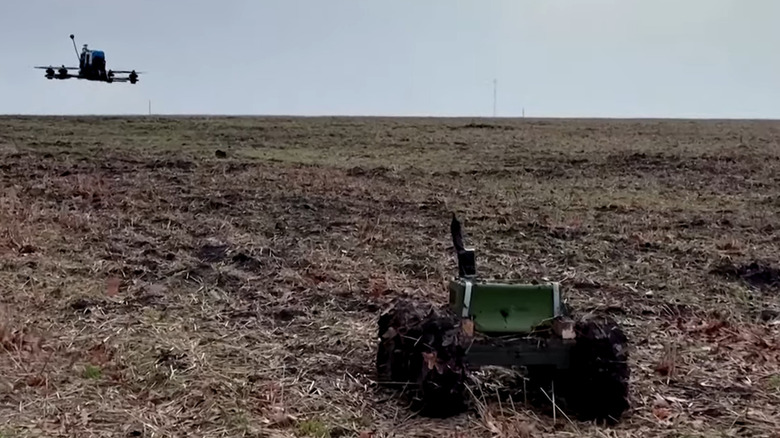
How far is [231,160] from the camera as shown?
42.6 feet

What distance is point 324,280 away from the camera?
5.76 metres

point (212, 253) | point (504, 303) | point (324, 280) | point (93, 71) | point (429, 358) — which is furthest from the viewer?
point (93, 71)

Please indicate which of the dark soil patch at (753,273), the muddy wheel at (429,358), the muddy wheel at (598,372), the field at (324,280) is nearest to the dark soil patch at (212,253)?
the field at (324,280)

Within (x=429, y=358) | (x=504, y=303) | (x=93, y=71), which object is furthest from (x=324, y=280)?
(x=93, y=71)

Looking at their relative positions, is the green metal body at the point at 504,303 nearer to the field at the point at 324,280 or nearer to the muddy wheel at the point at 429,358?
the muddy wheel at the point at 429,358

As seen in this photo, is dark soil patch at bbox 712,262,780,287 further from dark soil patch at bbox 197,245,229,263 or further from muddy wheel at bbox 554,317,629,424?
dark soil patch at bbox 197,245,229,263

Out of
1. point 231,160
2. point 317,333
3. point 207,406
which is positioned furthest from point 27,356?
point 231,160

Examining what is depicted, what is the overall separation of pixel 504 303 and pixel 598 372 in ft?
1.85

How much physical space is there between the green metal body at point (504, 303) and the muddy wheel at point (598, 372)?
0.83 ft

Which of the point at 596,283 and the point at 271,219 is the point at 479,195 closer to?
the point at 271,219

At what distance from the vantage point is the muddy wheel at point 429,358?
3.22m

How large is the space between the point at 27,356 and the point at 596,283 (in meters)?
3.75

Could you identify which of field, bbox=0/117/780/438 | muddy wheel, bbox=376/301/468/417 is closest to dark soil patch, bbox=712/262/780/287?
field, bbox=0/117/780/438

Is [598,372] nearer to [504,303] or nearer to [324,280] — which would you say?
[504,303]
